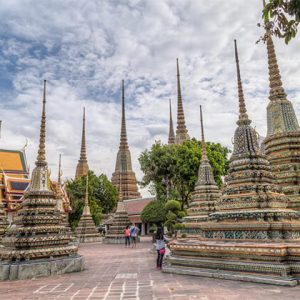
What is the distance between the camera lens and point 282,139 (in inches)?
514

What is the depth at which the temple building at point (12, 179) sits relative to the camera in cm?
2845

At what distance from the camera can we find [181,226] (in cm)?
1933

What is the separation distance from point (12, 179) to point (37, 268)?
2306cm

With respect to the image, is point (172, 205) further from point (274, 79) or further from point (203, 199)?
point (274, 79)

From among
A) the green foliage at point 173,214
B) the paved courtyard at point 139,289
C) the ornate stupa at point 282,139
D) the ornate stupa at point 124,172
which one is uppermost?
the ornate stupa at point 124,172

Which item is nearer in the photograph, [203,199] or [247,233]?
[247,233]

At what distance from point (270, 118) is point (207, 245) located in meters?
7.93

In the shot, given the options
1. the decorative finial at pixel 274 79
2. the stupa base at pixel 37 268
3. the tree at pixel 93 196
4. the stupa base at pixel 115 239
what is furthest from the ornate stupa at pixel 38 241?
the tree at pixel 93 196

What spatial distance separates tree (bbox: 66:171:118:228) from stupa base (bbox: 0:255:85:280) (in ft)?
86.5

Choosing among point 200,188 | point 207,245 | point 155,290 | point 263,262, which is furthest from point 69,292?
point 200,188

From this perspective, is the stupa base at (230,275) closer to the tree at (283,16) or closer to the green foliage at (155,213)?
the tree at (283,16)

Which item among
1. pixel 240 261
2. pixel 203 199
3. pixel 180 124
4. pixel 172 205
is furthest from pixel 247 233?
pixel 180 124

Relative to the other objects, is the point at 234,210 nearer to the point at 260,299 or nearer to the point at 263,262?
the point at 263,262

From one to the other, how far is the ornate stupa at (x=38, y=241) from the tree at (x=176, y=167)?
16.6m
